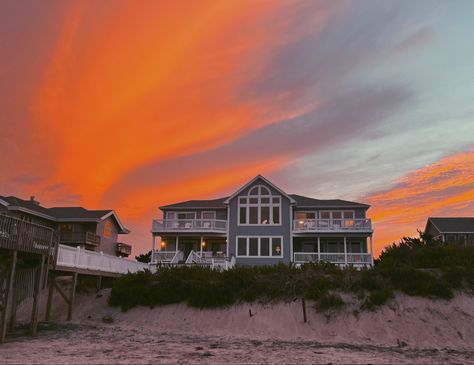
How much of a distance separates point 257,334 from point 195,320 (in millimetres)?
4004

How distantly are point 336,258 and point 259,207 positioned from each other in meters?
8.00

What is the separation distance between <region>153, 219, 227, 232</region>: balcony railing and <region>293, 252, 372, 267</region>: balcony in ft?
23.1

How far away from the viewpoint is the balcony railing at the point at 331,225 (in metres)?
38.6

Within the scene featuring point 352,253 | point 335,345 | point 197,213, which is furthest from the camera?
point 197,213

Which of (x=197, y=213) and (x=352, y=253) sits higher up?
(x=197, y=213)

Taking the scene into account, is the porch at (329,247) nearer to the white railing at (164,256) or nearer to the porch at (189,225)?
the porch at (189,225)

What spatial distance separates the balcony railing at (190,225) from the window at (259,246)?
2080 millimetres

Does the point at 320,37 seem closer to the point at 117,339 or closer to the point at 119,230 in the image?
the point at 117,339

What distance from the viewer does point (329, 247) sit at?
40.9 metres

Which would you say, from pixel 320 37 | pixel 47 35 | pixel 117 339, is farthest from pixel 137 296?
pixel 320 37

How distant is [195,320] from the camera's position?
84.3 feet

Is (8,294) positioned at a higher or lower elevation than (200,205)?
lower

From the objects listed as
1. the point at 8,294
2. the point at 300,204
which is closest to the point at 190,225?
the point at 300,204

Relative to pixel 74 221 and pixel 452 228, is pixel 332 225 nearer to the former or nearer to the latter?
pixel 452 228
